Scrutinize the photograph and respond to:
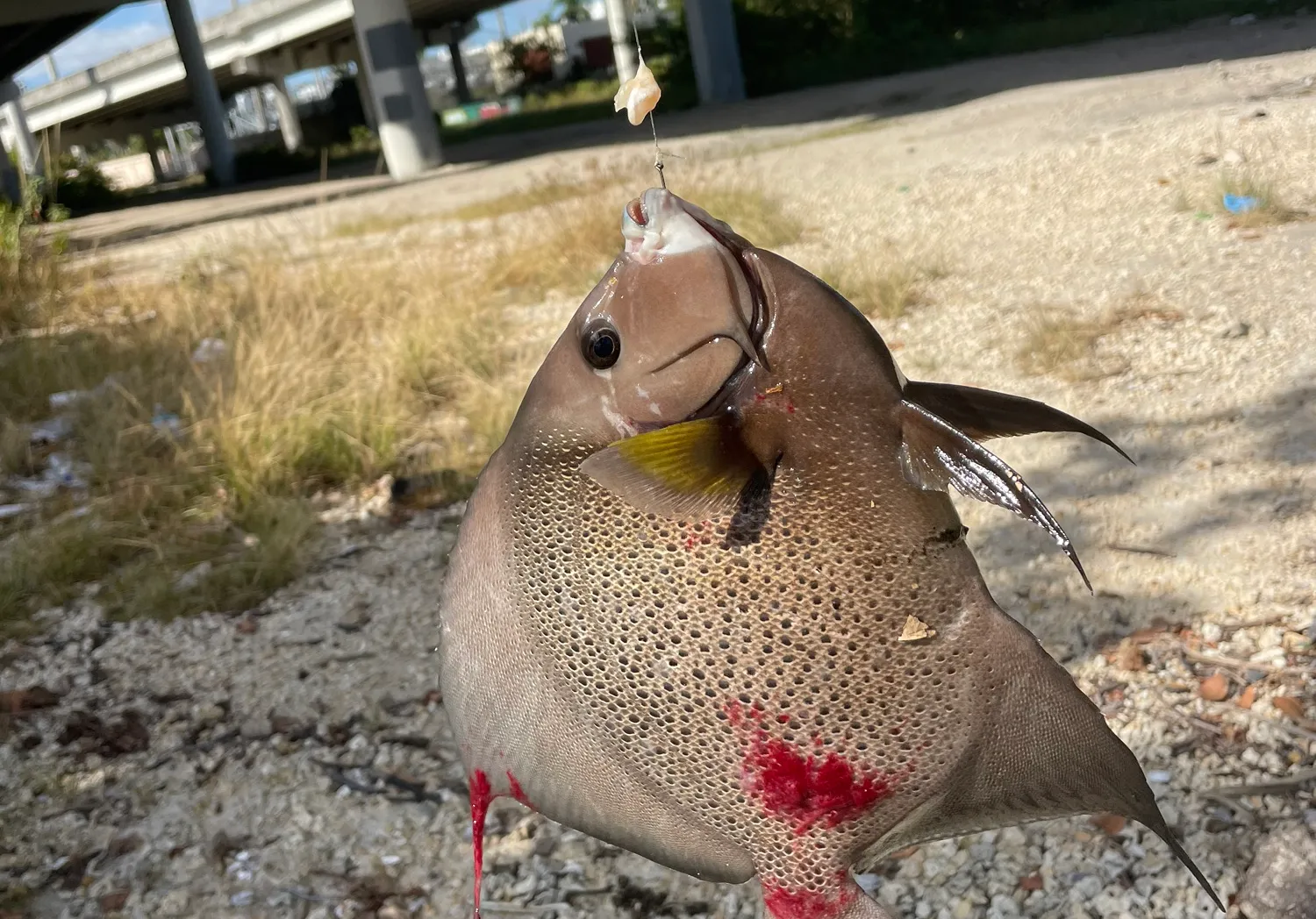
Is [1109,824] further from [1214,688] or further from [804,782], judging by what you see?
[804,782]

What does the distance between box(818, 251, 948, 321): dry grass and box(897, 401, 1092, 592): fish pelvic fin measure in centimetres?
370

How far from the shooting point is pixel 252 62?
97.4 ft

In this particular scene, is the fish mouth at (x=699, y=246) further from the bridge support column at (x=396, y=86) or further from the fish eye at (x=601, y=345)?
the bridge support column at (x=396, y=86)

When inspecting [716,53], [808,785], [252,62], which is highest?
[252,62]

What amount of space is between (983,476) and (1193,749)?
1538 mm

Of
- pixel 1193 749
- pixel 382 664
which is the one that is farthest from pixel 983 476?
pixel 382 664

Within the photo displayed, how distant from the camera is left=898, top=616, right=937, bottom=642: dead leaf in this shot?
809 millimetres

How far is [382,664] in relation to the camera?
267cm

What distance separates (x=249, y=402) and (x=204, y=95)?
2171 centimetres

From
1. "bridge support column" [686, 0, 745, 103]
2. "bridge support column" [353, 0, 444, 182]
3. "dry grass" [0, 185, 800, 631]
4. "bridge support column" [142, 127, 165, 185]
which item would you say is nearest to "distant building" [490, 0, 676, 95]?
"bridge support column" [142, 127, 165, 185]

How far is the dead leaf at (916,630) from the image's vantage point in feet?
2.65

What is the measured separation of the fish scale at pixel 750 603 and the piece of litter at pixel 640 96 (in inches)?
6.9

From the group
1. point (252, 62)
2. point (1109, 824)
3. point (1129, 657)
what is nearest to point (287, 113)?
point (252, 62)

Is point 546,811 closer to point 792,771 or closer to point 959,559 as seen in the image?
point 792,771
